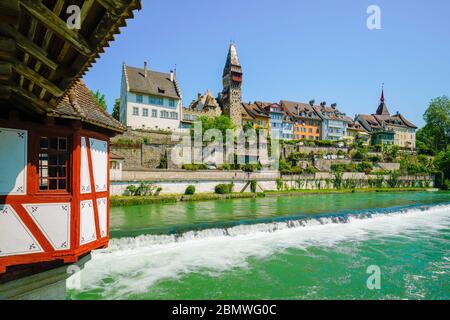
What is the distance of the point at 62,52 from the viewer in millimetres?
5078

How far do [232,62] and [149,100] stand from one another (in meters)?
Result: 28.9

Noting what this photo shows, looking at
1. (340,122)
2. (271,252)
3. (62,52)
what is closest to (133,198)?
(271,252)

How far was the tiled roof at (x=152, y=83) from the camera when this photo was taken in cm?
5678

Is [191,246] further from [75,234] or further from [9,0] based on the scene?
[9,0]

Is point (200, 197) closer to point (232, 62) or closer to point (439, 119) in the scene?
point (232, 62)

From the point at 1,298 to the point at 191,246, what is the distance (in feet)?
36.8

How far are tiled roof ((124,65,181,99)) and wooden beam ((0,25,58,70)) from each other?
5371 cm

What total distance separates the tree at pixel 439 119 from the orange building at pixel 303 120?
40532mm

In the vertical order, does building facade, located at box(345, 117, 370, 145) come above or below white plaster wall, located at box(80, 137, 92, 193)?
above

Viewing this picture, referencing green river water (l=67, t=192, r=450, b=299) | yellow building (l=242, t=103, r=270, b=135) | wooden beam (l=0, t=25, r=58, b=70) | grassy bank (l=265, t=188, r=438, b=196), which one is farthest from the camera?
yellow building (l=242, t=103, r=270, b=135)

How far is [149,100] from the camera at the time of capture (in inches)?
2255

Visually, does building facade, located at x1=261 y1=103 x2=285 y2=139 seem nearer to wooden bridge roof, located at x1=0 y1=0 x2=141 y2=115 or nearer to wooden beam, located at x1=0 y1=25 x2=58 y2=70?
wooden bridge roof, located at x1=0 y1=0 x2=141 y2=115

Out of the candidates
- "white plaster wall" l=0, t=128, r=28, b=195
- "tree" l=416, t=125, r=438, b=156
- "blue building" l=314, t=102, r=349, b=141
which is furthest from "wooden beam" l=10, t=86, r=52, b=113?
"tree" l=416, t=125, r=438, b=156

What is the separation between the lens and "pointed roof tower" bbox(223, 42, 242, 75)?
249 ft
